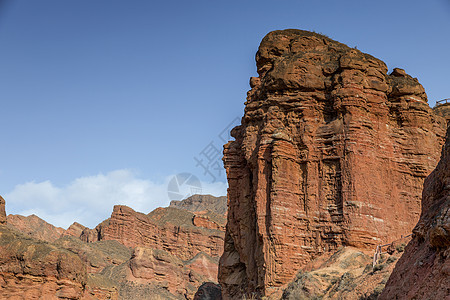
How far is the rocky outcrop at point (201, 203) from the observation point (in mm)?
178125

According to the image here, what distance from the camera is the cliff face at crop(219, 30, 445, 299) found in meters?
32.4

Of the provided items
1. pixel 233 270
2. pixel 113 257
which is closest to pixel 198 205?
pixel 113 257

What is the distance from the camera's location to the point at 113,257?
86.8 m

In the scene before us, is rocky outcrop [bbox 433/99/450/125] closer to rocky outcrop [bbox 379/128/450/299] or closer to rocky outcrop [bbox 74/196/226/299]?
rocky outcrop [bbox 379/128/450/299]

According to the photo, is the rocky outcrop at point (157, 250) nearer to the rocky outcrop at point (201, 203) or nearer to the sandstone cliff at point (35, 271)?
the sandstone cliff at point (35, 271)

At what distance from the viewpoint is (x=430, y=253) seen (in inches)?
529

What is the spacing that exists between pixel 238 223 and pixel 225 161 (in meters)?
4.23

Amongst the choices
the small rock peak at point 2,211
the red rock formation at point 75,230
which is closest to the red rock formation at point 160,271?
the small rock peak at point 2,211

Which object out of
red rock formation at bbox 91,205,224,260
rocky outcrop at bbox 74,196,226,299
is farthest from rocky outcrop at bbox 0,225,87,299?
red rock formation at bbox 91,205,224,260

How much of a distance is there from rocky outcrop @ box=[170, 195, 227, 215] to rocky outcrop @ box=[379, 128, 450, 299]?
527 feet

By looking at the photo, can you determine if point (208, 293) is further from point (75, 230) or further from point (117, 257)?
point (75, 230)

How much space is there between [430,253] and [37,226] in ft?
376

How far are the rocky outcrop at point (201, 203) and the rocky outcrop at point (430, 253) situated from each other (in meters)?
161

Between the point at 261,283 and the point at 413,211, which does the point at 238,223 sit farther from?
the point at 413,211
